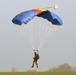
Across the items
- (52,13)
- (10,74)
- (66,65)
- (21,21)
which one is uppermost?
(66,65)

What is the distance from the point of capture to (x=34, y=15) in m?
36.2

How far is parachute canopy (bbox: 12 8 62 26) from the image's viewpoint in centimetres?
3469

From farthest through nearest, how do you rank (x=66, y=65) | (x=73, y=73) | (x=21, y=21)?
(x=66, y=65) < (x=73, y=73) < (x=21, y=21)

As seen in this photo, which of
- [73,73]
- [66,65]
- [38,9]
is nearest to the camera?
[38,9]

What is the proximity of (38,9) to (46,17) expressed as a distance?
1265mm

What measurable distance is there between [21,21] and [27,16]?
1073 mm

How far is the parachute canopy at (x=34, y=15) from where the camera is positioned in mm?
34688

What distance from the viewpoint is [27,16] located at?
35.2 meters

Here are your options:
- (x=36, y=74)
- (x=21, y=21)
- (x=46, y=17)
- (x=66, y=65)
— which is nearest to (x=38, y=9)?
(x=46, y=17)

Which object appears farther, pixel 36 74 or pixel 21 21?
pixel 36 74

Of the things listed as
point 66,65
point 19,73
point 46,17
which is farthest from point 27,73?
point 66,65

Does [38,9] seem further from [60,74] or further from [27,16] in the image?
[60,74]

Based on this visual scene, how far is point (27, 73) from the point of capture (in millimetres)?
39562

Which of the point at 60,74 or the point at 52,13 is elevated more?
the point at 52,13
